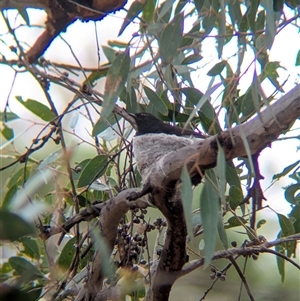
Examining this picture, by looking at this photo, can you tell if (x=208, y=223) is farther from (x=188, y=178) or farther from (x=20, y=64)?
(x=20, y=64)

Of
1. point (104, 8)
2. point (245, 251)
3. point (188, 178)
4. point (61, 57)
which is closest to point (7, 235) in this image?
point (188, 178)

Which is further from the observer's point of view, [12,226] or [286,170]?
[286,170]

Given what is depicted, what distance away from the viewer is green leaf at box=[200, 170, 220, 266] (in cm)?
142

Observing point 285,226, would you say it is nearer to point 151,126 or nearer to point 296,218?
point 296,218

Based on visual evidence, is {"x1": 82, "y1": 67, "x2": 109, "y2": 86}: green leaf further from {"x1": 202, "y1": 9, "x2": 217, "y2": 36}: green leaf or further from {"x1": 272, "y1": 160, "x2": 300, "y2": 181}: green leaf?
{"x1": 272, "y1": 160, "x2": 300, "y2": 181}: green leaf

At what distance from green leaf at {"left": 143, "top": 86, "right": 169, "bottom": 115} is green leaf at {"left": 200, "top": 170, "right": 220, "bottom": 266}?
2.01 feet

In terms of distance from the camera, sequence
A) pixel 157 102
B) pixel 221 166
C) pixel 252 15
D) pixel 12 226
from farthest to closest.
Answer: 1. pixel 157 102
2. pixel 252 15
3. pixel 221 166
4. pixel 12 226

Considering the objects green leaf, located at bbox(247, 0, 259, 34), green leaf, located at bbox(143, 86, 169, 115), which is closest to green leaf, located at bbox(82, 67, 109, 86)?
green leaf, located at bbox(143, 86, 169, 115)

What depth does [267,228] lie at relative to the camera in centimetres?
328

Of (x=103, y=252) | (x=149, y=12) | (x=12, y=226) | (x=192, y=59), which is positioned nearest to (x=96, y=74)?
(x=192, y=59)

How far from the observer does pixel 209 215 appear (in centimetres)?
147

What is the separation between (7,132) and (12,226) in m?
1.39

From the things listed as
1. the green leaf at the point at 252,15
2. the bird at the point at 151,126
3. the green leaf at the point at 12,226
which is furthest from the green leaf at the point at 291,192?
the green leaf at the point at 12,226

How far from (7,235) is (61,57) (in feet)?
7.10
